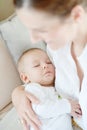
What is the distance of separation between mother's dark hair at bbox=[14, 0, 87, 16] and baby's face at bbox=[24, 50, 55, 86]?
54cm

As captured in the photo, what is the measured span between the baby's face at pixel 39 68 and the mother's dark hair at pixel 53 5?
0.54 meters

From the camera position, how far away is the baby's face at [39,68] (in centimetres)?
140

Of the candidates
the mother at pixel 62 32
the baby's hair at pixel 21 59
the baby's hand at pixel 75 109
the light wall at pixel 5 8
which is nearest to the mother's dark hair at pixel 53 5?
the mother at pixel 62 32

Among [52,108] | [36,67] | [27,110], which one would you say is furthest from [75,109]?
[36,67]

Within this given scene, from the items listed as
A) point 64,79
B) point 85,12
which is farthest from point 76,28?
point 64,79

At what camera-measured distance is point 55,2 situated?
0.87 metres

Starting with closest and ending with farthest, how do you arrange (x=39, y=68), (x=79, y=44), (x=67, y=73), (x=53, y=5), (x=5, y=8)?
(x=53, y=5) → (x=79, y=44) → (x=67, y=73) → (x=39, y=68) → (x=5, y=8)

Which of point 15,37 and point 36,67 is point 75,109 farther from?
point 15,37

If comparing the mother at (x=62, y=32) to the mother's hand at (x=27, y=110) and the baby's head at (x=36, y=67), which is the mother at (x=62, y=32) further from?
the baby's head at (x=36, y=67)

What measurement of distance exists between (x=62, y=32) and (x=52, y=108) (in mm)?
408

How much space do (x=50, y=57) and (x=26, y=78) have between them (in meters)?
0.16

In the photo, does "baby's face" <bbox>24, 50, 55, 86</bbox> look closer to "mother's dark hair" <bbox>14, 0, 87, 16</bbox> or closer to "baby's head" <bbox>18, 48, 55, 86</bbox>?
"baby's head" <bbox>18, 48, 55, 86</bbox>

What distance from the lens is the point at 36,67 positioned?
1.42 m

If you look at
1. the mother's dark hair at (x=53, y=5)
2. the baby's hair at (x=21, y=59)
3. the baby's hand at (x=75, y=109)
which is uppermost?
the mother's dark hair at (x=53, y=5)
